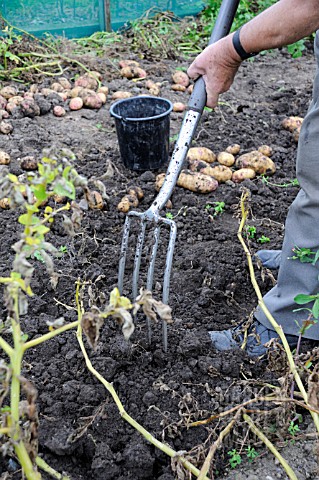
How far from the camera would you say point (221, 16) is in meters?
2.26

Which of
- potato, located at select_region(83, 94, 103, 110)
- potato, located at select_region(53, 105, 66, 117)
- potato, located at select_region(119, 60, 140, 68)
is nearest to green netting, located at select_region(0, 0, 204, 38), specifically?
potato, located at select_region(119, 60, 140, 68)

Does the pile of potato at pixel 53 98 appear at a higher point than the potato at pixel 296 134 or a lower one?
higher

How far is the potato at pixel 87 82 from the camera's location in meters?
4.30

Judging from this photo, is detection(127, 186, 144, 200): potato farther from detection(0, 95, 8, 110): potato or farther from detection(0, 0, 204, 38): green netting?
detection(0, 0, 204, 38): green netting

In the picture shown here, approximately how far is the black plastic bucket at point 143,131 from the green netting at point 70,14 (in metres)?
2.18

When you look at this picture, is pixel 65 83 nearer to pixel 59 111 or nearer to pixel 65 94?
pixel 65 94

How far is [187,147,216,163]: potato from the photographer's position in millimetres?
3299

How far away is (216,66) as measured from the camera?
2.12 metres

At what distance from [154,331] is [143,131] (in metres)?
1.38

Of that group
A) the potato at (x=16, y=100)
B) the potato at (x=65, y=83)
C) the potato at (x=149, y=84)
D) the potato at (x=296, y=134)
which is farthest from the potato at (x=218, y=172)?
the potato at (x=65, y=83)

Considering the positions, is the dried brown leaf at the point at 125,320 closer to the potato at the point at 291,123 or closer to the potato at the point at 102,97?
the potato at the point at 291,123

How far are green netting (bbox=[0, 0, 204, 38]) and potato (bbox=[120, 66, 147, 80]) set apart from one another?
93 cm

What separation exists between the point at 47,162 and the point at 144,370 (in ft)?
3.37

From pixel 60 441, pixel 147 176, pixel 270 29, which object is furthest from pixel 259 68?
pixel 60 441
